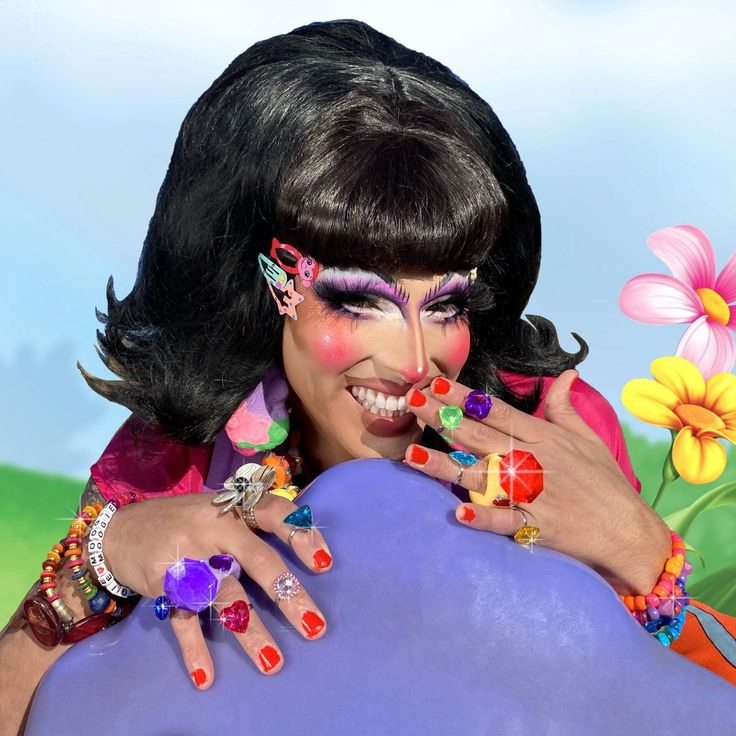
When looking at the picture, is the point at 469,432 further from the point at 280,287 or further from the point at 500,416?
the point at 280,287

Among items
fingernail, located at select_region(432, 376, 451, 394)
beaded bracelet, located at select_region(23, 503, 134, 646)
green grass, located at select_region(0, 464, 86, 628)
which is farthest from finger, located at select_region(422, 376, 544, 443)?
green grass, located at select_region(0, 464, 86, 628)

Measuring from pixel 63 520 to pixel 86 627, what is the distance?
138 centimetres

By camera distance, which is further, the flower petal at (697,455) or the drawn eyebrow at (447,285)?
the flower petal at (697,455)

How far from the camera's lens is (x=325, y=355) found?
163 cm

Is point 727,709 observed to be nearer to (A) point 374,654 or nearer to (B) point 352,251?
(A) point 374,654

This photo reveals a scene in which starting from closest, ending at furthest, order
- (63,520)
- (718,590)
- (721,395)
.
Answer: (721,395)
(718,590)
(63,520)

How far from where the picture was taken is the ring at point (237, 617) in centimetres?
137

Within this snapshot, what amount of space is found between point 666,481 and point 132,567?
Answer: 1.25 metres

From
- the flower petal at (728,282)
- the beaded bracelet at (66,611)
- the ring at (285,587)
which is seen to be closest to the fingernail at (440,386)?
the ring at (285,587)

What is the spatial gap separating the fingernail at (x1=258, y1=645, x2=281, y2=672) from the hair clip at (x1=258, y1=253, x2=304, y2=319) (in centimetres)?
51

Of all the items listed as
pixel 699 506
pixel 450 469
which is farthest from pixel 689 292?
pixel 450 469

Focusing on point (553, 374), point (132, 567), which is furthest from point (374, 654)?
point (553, 374)

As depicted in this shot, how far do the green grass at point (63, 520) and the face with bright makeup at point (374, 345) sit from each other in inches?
47.9

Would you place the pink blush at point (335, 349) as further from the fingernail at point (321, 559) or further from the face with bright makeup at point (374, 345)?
→ the fingernail at point (321, 559)
